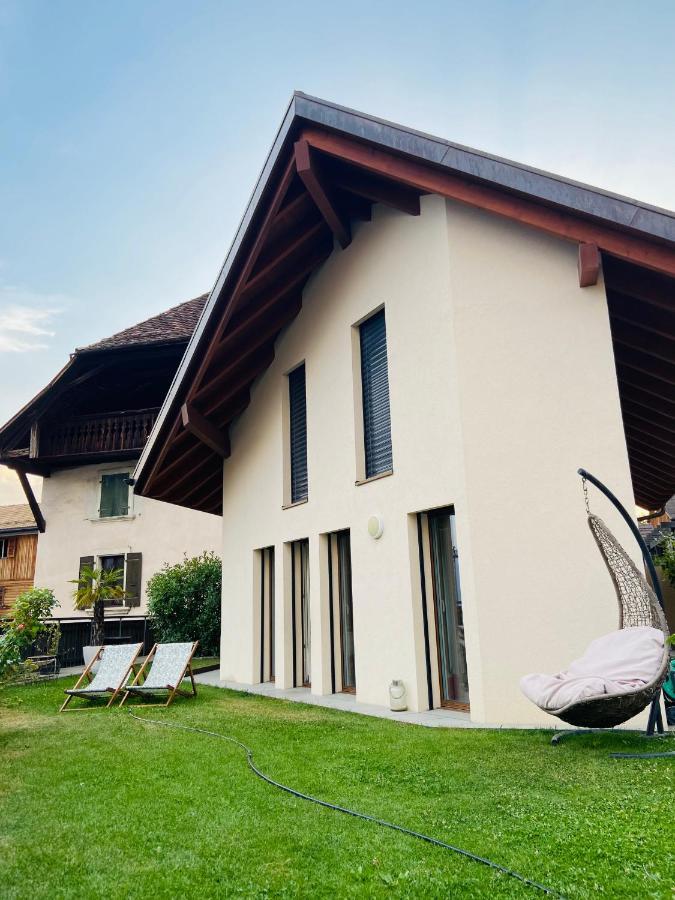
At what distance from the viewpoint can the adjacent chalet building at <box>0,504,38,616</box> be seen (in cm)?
2319

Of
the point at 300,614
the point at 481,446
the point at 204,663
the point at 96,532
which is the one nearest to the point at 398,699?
the point at 481,446

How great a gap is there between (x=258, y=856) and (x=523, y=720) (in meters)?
3.68

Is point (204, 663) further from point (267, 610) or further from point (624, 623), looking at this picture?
point (624, 623)

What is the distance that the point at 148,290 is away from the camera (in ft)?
76.1

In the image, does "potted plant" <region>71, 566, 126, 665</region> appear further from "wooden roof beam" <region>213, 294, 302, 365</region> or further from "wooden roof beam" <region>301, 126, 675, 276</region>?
"wooden roof beam" <region>301, 126, 675, 276</region>

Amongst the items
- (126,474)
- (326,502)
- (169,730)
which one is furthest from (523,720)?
(126,474)

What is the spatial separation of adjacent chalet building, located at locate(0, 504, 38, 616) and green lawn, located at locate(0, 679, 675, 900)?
19.4m

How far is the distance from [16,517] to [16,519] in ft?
1.61

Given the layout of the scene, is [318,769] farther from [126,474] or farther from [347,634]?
[126,474]

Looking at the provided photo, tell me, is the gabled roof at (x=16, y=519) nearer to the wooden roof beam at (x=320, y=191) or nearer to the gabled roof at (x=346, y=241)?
the gabled roof at (x=346, y=241)

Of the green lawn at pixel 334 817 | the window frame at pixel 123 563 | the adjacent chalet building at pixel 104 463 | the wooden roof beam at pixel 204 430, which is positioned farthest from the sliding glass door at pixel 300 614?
the window frame at pixel 123 563

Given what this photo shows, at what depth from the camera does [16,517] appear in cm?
2564

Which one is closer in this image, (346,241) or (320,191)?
(320,191)

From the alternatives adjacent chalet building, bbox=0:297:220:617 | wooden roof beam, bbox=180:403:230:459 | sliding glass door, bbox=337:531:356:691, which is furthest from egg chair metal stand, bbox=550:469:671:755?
adjacent chalet building, bbox=0:297:220:617
